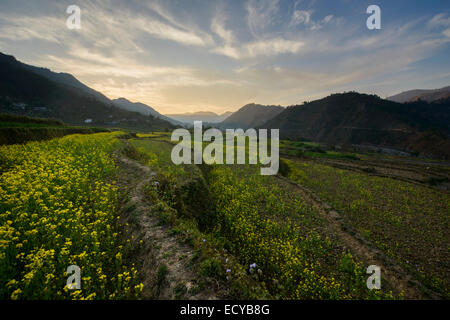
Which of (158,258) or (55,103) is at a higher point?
(55,103)

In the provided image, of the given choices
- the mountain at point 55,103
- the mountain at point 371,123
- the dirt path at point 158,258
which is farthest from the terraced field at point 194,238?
the mountain at point 55,103

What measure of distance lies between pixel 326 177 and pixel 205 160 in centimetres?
1662

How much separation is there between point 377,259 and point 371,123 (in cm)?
12474

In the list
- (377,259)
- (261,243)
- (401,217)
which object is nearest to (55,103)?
(261,243)

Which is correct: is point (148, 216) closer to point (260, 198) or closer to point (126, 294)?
point (126, 294)

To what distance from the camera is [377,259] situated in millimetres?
7395

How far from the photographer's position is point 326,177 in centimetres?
2308

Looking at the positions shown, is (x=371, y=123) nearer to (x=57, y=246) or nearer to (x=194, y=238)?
(x=194, y=238)

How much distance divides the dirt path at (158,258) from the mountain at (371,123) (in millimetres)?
89704

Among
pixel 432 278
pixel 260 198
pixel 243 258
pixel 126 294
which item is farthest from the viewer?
pixel 260 198

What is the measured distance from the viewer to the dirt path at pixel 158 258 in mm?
3650

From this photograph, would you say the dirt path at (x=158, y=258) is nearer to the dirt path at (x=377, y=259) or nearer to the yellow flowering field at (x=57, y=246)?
the yellow flowering field at (x=57, y=246)

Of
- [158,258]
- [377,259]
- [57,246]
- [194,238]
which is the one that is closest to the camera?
[57,246]
